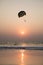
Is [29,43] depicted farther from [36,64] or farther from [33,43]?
[36,64]

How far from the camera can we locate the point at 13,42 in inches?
2480

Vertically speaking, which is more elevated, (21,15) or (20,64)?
(21,15)

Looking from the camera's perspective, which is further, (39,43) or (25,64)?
(39,43)

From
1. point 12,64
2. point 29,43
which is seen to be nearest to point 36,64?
point 12,64

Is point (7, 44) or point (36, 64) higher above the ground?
point (36, 64)

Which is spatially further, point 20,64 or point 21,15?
point 21,15

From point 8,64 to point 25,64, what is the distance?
1.14m

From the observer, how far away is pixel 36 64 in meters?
16.7

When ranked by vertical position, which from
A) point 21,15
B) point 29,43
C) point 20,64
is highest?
point 21,15

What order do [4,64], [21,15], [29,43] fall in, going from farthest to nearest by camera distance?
[29,43], [21,15], [4,64]

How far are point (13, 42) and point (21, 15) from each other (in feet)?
149

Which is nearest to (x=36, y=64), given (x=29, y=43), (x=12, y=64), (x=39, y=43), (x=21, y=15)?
(x=12, y=64)

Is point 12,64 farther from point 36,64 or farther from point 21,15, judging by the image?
point 21,15

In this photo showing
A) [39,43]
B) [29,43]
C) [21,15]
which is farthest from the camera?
[29,43]
